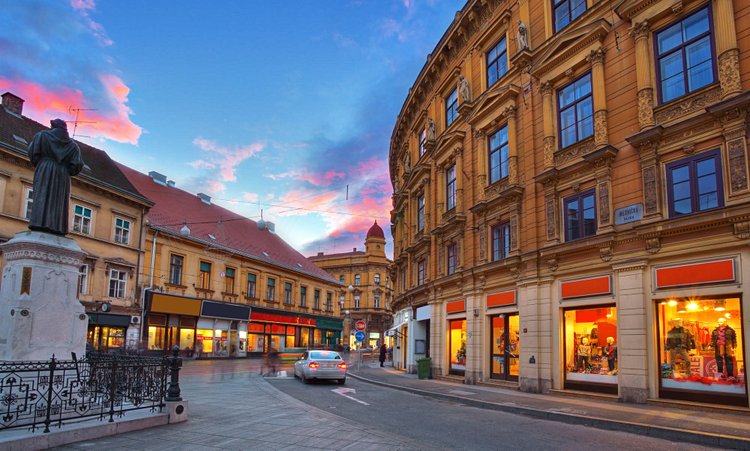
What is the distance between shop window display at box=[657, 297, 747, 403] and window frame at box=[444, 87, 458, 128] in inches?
587

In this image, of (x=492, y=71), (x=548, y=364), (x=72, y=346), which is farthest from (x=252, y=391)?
(x=492, y=71)

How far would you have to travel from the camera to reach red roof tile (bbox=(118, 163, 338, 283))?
4206cm

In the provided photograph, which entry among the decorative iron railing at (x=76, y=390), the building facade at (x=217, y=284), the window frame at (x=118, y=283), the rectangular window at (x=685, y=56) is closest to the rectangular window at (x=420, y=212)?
the building facade at (x=217, y=284)

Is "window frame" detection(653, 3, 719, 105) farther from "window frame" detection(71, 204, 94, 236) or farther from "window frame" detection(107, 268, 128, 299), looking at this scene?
Answer: "window frame" detection(107, 268, 128, 299)

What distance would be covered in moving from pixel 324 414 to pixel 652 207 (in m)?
10.4

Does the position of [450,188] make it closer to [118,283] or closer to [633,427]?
[633,427]

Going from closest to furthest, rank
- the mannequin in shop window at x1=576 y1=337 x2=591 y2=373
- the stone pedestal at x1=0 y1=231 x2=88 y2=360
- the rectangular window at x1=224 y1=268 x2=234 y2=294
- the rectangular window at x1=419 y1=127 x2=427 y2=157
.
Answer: the stone pedestal at x1=0 y1=231 x2=88 y2=360 < the mannequin in shop window at x1=576 y1=337 x2=591 y2=373 < the rectangular window at x1=419 y1=127 x2=427 y2=157 < the rectangular window at x1=224 y1=268 x2=234 y2=294

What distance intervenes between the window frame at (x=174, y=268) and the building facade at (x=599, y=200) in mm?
22337

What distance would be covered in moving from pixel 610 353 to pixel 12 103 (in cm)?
3483

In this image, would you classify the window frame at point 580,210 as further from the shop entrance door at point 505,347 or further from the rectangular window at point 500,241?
the shop entrance door at point 505,347

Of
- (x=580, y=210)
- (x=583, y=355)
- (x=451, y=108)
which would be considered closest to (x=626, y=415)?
(x=583, y=355)

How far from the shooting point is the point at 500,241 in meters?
21.5

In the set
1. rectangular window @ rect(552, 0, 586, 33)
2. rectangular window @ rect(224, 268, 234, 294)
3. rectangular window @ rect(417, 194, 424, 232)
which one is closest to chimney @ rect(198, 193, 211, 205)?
rectangular window @ rect(224, 268, 234, 294)

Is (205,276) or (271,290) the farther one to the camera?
(271,290)
